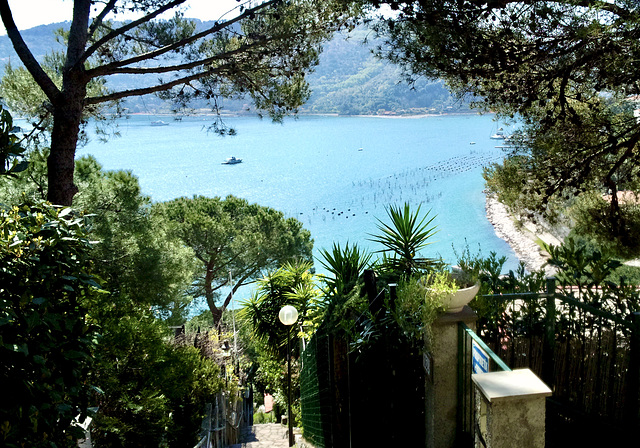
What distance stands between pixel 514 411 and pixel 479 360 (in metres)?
0.51

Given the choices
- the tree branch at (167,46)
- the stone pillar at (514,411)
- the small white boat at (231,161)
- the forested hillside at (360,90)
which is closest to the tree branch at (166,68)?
the tree branch at (167,46)

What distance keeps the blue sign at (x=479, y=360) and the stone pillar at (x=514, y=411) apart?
0.30 metres

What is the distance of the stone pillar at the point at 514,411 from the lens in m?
1.94

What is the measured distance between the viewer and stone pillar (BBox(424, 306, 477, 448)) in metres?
2.89

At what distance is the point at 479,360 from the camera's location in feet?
8.13

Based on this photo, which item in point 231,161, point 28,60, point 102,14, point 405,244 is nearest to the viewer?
point 405,244

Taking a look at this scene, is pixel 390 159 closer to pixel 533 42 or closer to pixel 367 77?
pixel 367 77

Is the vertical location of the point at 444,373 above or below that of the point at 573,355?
above

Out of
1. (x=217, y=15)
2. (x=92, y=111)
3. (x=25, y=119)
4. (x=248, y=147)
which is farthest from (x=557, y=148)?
(x=248, y=147)

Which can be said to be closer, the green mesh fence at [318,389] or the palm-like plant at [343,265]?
the green mesh fence at [318,389]

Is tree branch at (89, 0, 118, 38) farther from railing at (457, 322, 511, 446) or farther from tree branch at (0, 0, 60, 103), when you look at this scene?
railing at (457, 322, 511, 446)

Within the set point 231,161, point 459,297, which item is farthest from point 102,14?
point 231,161

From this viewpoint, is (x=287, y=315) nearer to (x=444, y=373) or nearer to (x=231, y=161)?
(x=444, y=373)

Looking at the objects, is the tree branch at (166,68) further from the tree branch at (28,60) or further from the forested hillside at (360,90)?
the forested hillside at (360,90)
